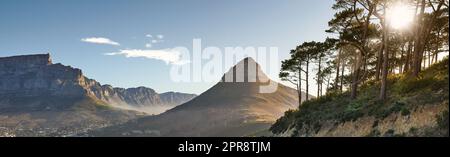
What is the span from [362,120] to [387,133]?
4.43 meters

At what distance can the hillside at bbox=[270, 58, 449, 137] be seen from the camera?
18.6m

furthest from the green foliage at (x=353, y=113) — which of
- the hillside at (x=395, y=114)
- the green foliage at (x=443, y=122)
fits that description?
the green foliage at (x=443, y=122)

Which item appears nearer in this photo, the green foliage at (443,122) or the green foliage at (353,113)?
the green foliage at (443,122)

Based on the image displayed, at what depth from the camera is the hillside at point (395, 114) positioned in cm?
1862

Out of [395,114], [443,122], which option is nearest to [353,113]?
[395,114]

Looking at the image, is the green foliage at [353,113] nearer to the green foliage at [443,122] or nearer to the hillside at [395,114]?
the hillside at [395,114]

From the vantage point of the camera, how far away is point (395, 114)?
72.3 ft

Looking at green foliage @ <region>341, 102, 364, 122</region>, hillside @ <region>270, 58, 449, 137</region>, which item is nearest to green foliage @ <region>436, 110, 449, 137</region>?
hillside @ <region>270, 58, 449, 137</region>

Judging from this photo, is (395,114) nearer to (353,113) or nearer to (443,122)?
(353,113)

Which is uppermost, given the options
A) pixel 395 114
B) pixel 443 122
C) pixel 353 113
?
pixel 443 122

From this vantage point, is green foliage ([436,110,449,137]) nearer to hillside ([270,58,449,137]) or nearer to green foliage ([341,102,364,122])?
hillside ([270,58,449,137])
